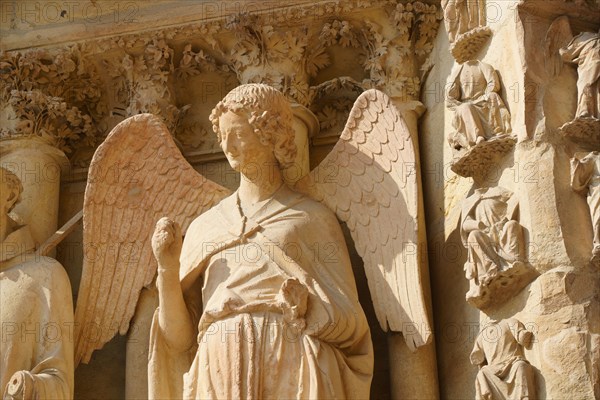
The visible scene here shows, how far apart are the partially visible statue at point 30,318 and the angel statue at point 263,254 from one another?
0.18 meters

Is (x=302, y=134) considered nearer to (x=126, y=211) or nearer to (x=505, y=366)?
(x=126, y=211)

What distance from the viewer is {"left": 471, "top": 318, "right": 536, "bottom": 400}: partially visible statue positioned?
6418 mm

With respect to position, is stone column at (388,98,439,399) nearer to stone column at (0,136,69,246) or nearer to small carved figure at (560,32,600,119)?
small carved figure at (560,32,600,119)

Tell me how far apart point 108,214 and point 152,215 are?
222 millimetres

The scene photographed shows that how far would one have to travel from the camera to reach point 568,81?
276 inches

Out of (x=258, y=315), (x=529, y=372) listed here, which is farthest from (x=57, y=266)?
(x=529, y=372)

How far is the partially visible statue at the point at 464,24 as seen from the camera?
7375 mm

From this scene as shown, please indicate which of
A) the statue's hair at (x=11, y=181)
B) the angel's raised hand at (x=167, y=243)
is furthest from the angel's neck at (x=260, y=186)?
the statue's hair at (x=11, y=181)

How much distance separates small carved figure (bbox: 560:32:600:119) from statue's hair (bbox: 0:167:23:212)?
9.31ft

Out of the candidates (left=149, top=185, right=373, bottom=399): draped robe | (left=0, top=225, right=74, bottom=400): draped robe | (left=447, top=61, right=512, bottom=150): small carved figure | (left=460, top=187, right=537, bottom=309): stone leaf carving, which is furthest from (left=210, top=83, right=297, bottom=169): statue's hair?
(left=0, top=225, right=74, bottom=400): draped robe

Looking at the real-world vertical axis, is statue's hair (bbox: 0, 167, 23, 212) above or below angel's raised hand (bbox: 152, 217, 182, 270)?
above

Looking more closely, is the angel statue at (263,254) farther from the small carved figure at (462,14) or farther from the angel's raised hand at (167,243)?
the small carved figure at (462,14)

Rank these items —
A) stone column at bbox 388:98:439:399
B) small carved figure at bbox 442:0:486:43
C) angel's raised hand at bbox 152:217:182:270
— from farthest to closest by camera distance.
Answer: small carved figure at bbox 442:0:486:43 → stone column at bbox 388:98:439:399 → angel's raised hand at bbox 152:217:182:270

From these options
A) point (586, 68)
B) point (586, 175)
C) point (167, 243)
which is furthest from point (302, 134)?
point (586, 175)
